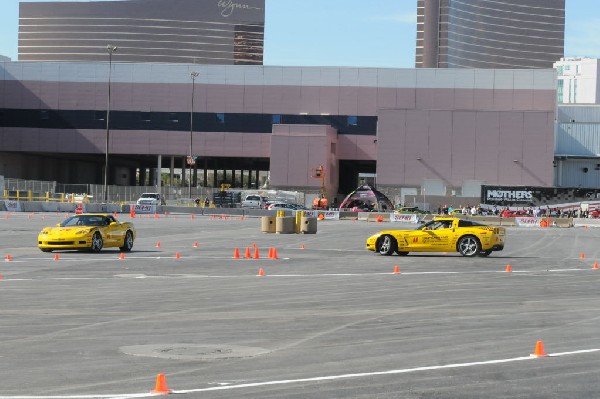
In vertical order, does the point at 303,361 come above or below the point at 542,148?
below

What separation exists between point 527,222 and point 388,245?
41.1 metres

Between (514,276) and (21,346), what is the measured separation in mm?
16100

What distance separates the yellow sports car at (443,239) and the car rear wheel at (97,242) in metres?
9.28

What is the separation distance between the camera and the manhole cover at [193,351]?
12227 millimetres

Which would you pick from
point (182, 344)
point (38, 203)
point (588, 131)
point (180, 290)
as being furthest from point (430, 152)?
point (182, 344)

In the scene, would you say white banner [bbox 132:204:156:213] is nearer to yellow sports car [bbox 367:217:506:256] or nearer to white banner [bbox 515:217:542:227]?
white banner [bbox 515:217:542:227]

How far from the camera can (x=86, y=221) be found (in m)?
33.5

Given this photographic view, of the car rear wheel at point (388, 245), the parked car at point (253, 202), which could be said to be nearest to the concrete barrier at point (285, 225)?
the car rear wheel at point (388, 245)

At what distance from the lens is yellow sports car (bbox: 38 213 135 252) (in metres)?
32.3

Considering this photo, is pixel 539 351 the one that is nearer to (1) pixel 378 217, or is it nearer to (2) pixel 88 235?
(2) pixel 88 235

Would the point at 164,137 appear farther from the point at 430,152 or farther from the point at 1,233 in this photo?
the point at 1,233

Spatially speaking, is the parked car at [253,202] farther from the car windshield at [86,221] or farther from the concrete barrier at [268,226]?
the car windshield at [86,221]

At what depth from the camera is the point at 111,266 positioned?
89.6 feet

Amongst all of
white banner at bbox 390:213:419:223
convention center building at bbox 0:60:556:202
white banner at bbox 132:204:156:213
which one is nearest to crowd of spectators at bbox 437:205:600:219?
white banner at bbox 390:213:419:223
